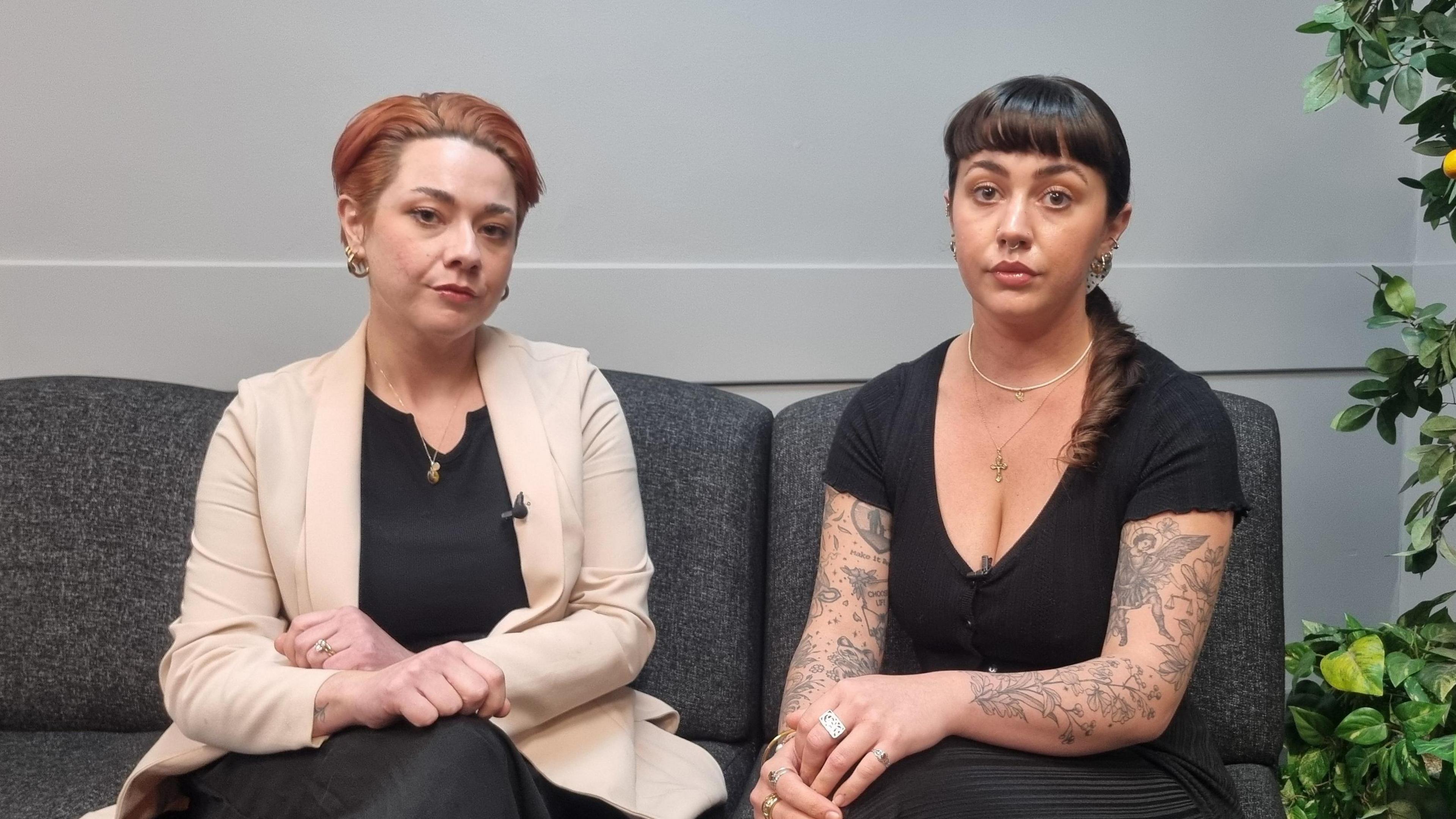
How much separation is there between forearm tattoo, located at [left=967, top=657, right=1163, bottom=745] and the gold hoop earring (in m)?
0.95

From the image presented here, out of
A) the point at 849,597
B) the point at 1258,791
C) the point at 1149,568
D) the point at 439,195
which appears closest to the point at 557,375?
the point at 439,195

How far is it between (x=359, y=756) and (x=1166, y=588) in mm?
908

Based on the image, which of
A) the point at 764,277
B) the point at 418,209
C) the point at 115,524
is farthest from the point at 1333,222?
the point at 115,524

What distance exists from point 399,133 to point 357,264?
0.19 m

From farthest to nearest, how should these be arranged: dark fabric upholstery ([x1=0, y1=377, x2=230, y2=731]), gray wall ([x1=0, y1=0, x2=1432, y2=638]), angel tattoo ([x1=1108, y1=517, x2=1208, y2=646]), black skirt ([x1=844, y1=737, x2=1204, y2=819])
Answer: gray wall ([x1=0, y1=0, x2=1432, y2=638])
dark fabric upholstery ([x1=0, y1=377, x2=230, y2=731])
angel tattoo ([x1=1108, y1=517, x2=1208, y2=646])
black skirt ([x1=844, y1=737, x2=1204, y2=819])

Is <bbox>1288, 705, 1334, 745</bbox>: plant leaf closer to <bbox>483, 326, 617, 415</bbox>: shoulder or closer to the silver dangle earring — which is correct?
the silver dangle earring

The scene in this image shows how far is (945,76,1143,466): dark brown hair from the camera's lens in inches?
54.5

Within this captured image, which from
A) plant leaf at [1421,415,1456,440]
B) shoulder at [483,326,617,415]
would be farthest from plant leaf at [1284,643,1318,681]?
shoulder at [483,326,617,415]

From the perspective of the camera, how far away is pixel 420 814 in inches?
47.6

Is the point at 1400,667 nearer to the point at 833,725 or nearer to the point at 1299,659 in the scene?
the point at 1299,659

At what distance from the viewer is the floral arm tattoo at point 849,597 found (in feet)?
4.88

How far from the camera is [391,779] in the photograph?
1.25 metres

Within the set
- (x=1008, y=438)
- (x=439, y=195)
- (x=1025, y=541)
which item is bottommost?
(x=1025, y=541)

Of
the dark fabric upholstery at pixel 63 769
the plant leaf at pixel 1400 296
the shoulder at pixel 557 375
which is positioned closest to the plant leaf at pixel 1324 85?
the plant leaf at pixel 1400 296
